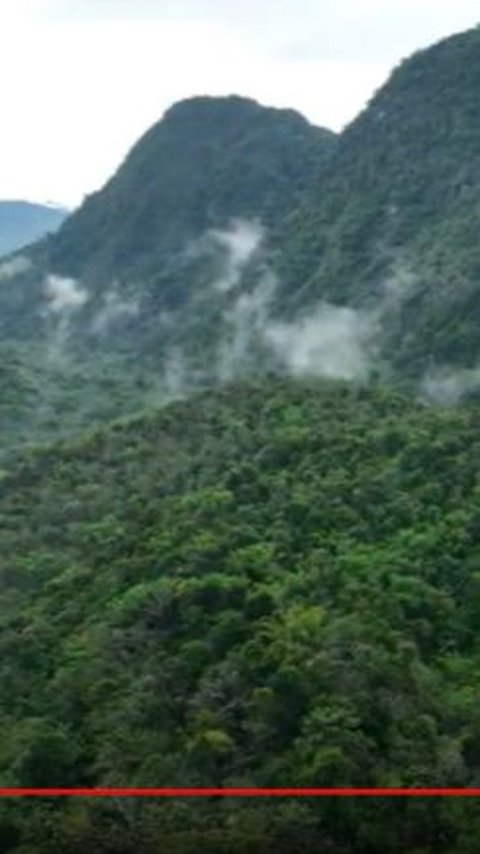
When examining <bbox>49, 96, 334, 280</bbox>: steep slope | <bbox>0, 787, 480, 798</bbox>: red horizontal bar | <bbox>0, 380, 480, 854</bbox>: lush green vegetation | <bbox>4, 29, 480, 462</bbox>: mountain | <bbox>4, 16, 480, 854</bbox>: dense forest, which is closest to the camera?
<bbox>0, 787, 480, 798</bbox>: red horizontal bar

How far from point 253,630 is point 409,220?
126ft

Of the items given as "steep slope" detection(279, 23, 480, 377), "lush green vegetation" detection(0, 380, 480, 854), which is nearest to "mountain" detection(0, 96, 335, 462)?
"steep slope" detection(279, 23, 480, 377)

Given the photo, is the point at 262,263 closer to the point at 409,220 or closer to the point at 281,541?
the point at 409,220

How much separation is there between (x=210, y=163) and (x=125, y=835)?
7061 centimetres

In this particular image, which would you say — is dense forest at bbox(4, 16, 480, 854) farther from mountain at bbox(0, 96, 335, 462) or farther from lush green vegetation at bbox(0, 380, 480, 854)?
mountain at bbox(0, 96, 335, 462)

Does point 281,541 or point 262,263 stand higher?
point 262,263

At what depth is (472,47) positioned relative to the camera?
6762cm

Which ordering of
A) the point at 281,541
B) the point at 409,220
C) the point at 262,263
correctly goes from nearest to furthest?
the point at 281,541, the point at 409,220, the point at 262,263

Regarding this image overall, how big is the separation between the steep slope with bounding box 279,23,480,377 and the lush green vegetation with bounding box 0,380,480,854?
10315 mm

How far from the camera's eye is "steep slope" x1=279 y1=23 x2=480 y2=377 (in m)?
47.3

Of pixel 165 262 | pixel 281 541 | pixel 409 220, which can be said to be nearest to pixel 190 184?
pixel 165 262

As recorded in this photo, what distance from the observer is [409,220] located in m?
59.3

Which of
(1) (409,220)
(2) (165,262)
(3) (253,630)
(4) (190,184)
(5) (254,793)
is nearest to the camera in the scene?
(5) (254,793)

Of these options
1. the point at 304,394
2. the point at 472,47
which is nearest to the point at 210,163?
the point at 472,47
